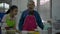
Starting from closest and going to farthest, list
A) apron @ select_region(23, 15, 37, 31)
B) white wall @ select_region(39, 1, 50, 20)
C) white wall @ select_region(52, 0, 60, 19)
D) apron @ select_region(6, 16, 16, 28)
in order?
apron @ select_region(6, 16, 16, 28) → apron @ select_region(23, 15, 37, 31) → white wall @ select_region(52, 0, 60, 19) → white wall @ select_region(39, 1, 50, 20)

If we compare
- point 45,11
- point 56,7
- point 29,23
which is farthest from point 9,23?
point 45,11

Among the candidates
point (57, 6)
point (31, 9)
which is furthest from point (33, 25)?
point (57, 6)

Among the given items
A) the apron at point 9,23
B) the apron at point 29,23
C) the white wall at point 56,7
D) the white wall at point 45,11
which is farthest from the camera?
the white wall at point 45,11

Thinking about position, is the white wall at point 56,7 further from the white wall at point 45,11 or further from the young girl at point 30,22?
the young girl at point 30,22

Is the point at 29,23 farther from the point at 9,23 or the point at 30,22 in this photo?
the point at 9,23

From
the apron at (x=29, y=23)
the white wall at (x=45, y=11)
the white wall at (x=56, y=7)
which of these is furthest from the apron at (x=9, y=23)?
the white wall at (x=45, y=11)

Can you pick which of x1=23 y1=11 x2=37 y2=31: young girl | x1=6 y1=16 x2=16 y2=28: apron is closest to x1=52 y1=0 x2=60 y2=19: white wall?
x1=23 y1=11 x2=37 y2=31: young girl

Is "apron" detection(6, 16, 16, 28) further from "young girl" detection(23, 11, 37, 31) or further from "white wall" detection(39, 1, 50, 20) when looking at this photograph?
"white wall" detection(39, 1, 50, 20)

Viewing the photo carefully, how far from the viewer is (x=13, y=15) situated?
2709 millimetres

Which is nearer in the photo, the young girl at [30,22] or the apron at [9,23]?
the apron at [9,23]

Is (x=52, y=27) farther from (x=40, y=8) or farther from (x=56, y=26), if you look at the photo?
(x=40, y=8)

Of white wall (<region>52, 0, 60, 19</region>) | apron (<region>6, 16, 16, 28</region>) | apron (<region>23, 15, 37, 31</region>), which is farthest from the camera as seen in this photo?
white wall (<region>52, 0, 60, 19</region>)

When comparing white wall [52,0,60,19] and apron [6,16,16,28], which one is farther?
white wall [52,0,60,19]

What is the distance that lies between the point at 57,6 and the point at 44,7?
1.37 ft
